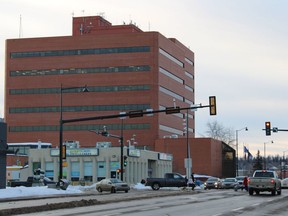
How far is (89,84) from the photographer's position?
391ft

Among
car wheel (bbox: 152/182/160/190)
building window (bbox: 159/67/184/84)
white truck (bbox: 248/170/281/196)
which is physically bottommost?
car wheel (bbox: 152/182/160/190)

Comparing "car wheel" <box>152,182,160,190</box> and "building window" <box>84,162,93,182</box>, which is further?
"building window" <box>84,162,93,182</box>

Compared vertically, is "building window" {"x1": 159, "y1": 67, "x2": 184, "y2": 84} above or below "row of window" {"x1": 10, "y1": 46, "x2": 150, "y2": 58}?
below

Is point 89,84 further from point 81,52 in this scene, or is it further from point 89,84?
point 81,52

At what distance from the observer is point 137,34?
118 m

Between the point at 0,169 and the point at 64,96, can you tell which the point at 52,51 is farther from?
the point at 0,169

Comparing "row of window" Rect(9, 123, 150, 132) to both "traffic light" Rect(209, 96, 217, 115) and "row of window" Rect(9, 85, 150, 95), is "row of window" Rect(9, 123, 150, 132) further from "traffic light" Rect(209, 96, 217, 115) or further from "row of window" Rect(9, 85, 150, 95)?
"traffic light" Rect(209, 96, 217, 115)

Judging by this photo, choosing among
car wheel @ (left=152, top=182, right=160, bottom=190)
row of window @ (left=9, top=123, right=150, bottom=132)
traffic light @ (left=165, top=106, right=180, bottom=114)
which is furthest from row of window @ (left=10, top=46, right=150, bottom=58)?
traffic light @ (left=165, top=106, right=180, bottom=114)

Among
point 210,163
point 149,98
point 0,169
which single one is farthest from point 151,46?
point 0,169

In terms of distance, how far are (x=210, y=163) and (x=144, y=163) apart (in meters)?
27.3

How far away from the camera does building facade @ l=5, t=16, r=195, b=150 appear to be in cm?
11644

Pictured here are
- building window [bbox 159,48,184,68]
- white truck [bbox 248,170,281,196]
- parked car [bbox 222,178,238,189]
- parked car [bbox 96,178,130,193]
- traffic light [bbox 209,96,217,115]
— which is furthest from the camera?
building window [bbox 159,48,184,68]

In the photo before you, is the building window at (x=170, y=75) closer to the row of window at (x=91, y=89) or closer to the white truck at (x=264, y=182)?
the row of window at (x=91, y=89)

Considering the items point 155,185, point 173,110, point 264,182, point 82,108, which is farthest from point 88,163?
point 264,182
